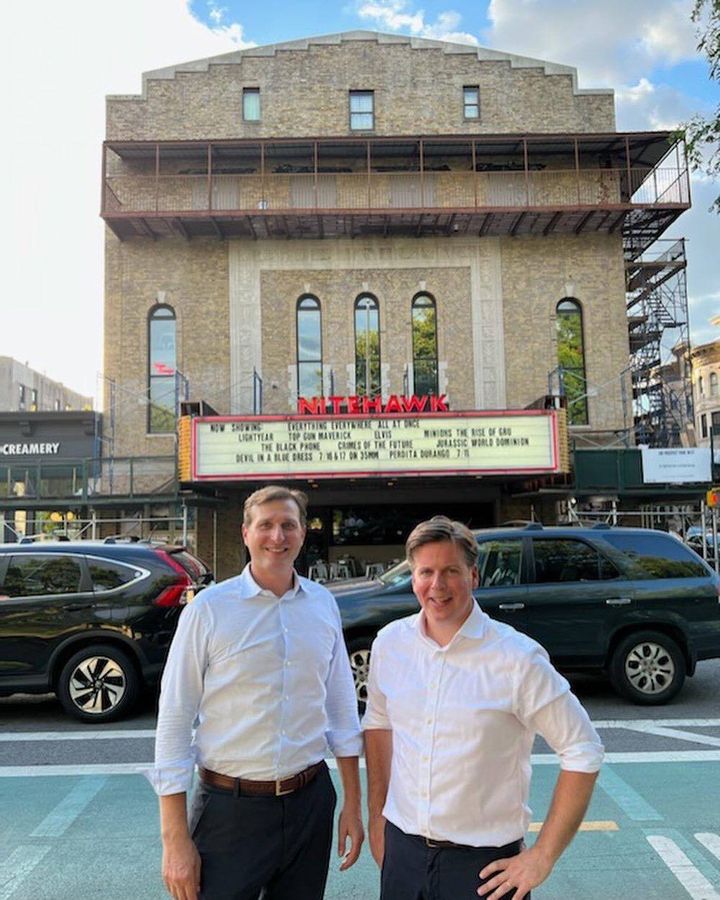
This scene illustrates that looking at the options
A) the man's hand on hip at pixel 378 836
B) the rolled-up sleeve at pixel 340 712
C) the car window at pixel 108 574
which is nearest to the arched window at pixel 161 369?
the car window at pixel 108 574

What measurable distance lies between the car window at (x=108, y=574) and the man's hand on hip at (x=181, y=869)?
19.0 feet

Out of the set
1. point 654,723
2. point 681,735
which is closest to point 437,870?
point 681,735

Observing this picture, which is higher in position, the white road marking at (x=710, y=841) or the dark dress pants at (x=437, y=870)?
the dark dress pants at (x=437, y=870)

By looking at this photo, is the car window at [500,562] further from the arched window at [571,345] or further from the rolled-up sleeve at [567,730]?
the arched window at [571,345]

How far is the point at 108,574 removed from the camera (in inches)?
307

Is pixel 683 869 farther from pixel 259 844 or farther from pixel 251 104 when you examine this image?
pixel 251 104

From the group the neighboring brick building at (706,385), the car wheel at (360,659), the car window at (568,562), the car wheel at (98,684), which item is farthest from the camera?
the neighboring brick building at (706,385)

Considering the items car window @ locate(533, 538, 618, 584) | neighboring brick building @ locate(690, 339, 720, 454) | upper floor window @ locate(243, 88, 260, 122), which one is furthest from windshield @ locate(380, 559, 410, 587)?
neighboring brick building @ locate(690, 339, 720, 454)

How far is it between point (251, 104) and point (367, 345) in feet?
26.1

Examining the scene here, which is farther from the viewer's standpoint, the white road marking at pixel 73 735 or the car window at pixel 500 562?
the car window at pixel 500 562

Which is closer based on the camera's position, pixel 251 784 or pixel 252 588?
pixel 251 784

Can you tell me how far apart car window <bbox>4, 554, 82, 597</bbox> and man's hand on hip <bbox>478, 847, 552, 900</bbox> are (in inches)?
255

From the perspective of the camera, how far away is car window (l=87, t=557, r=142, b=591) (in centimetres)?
776

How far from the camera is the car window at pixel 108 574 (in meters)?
7.76
